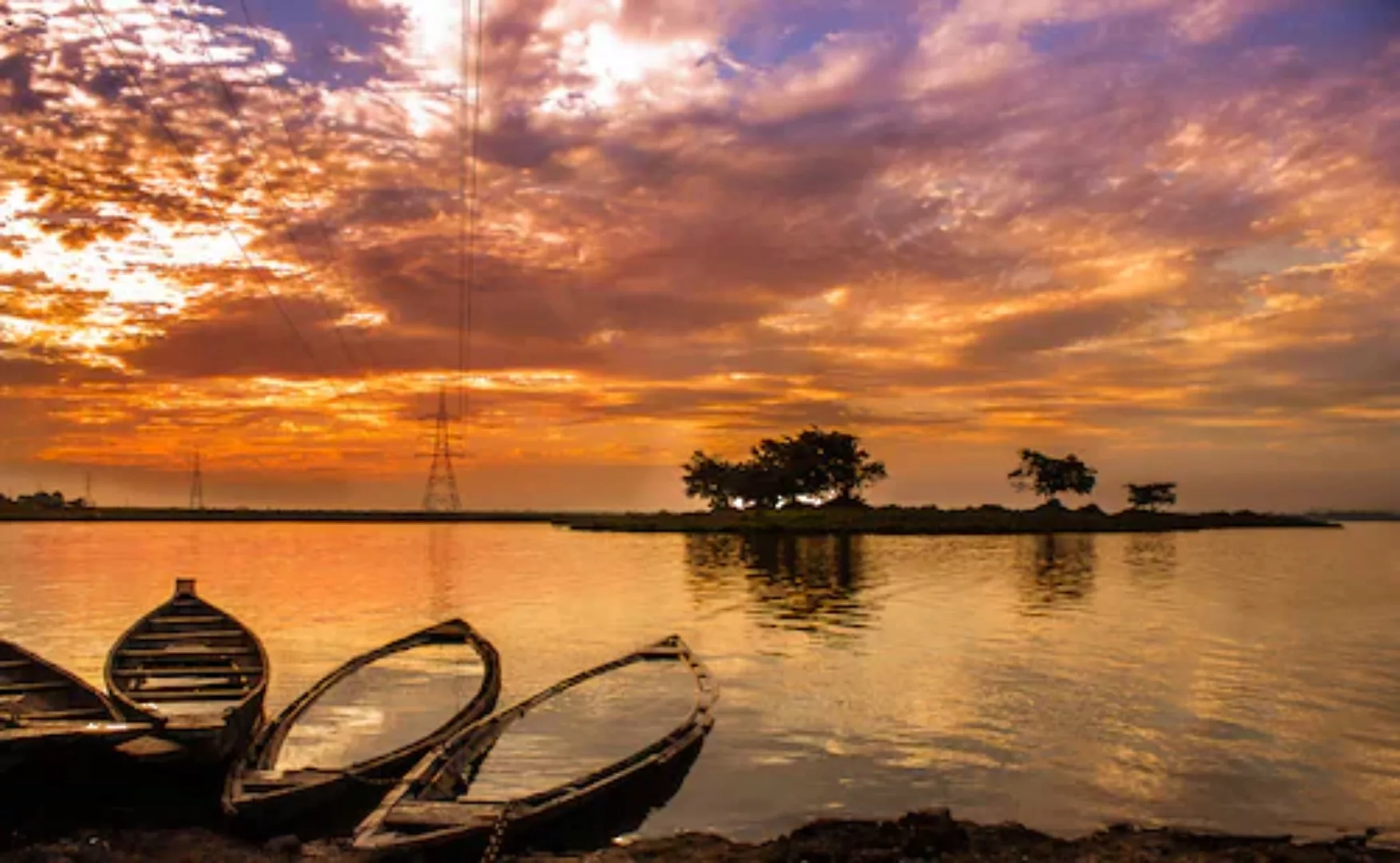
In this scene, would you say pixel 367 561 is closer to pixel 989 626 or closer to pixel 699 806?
pixel 989 626

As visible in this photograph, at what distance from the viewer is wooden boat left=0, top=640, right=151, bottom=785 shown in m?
14.2

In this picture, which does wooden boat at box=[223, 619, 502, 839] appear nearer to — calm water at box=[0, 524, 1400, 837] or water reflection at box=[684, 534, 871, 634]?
calm water at box=[0, 524, 1400, 837]

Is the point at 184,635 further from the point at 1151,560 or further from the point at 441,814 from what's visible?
the point at 1151,560

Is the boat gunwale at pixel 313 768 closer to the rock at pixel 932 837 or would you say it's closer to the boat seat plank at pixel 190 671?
the boat seat plank at pixel 190 671

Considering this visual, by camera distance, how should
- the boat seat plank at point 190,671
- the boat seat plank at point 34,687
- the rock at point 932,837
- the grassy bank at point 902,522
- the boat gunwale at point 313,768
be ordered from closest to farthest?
the rock at point 932,837 < the boat gunwale at point 313,768 < the boat seat plank at point 34,687 < the boat seat plank at point 190,671 < the grassy bank at point 902,522

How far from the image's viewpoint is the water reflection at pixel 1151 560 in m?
68.3

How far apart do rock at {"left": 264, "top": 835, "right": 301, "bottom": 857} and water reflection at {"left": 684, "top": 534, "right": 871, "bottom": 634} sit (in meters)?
27.2

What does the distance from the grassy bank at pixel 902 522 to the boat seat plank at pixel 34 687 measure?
445ft

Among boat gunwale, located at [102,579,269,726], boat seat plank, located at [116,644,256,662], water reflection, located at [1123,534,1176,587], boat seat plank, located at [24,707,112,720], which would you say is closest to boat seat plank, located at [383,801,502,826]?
boat gunwale, located at [102,579,269,726]

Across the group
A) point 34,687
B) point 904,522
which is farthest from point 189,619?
point 904,522

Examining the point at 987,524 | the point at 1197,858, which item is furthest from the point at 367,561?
the point at 987,524

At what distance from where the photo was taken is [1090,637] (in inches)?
1483

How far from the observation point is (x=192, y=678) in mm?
23234

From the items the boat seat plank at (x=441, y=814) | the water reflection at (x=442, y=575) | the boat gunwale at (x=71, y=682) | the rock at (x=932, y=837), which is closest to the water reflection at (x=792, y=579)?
the water reflection at (x=442, y=575)
